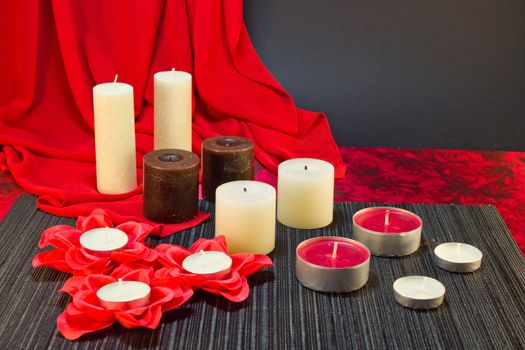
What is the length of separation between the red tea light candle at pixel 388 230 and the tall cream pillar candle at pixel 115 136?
597mm

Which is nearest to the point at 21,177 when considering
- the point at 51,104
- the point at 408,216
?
the point at 51,104

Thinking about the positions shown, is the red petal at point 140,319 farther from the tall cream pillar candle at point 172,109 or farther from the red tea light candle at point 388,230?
the tall cream pillar candle at point 172,109

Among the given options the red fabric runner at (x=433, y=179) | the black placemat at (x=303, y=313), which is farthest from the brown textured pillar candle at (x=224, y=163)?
the red fabric runner at (x=433, y=179)

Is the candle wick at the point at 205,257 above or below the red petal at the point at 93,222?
above

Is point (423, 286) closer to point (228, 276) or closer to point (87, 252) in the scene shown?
point (228, 276)

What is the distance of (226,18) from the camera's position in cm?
240

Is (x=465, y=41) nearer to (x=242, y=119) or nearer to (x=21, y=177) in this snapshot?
(x=242, y=119)

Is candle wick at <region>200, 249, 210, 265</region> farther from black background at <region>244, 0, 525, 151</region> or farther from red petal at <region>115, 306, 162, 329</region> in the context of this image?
black background at <region>244, 0, 525, 151</region>

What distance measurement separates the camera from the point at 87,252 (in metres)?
1.29

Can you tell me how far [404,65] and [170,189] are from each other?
55.9 inches

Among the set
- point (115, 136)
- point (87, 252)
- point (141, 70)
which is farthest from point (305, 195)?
point (141, 70)

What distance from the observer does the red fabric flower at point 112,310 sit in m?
1.12

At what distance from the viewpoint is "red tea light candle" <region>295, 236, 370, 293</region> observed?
1.23m

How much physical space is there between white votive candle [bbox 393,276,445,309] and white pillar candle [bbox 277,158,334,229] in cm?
24
